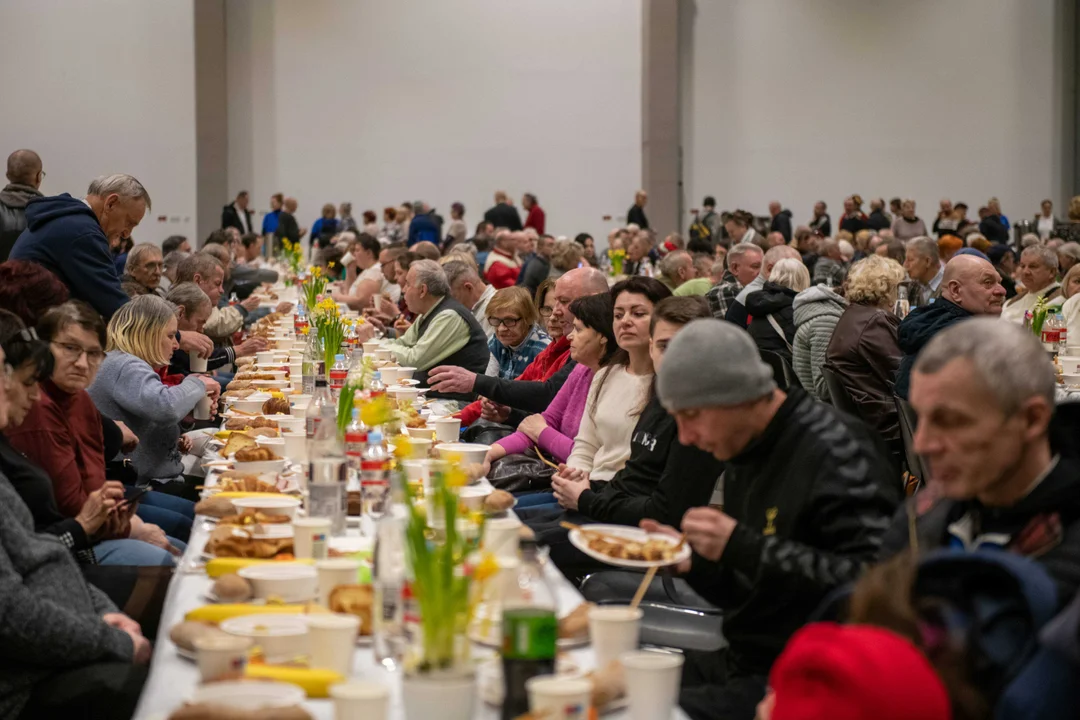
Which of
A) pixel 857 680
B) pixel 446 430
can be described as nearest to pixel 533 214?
pixel 446 430

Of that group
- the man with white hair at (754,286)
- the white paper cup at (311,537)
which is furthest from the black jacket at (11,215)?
the white paper cup at (311,537)

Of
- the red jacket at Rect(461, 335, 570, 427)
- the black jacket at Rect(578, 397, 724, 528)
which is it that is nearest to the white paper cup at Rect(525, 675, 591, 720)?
the black jacket at Rect(578, 397, 724, 528)

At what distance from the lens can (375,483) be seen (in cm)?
294

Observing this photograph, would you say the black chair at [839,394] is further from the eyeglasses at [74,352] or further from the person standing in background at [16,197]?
the person standing in background at [16,197]

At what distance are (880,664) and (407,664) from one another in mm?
619

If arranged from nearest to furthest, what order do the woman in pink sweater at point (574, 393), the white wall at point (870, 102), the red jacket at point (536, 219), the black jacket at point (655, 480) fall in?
the black jacket at point (655, 480) < the woman in pink sweater at point (574, 393) < the red jacket at point (536, 219) < the white wall at point (870, 102)

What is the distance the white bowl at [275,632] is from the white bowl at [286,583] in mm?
186

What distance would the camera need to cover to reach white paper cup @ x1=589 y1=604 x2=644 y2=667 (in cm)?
189

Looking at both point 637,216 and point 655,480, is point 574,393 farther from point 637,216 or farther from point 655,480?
point 637,216

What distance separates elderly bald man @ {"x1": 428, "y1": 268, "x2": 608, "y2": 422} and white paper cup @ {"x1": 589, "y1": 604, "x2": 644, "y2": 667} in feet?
9.87

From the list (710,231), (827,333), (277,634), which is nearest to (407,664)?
(277,634)

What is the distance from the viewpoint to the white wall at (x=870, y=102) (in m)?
19.5

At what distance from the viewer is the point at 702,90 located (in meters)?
19.5

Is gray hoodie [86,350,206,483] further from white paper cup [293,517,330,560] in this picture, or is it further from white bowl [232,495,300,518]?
white paper cup [293,517,330,560]
